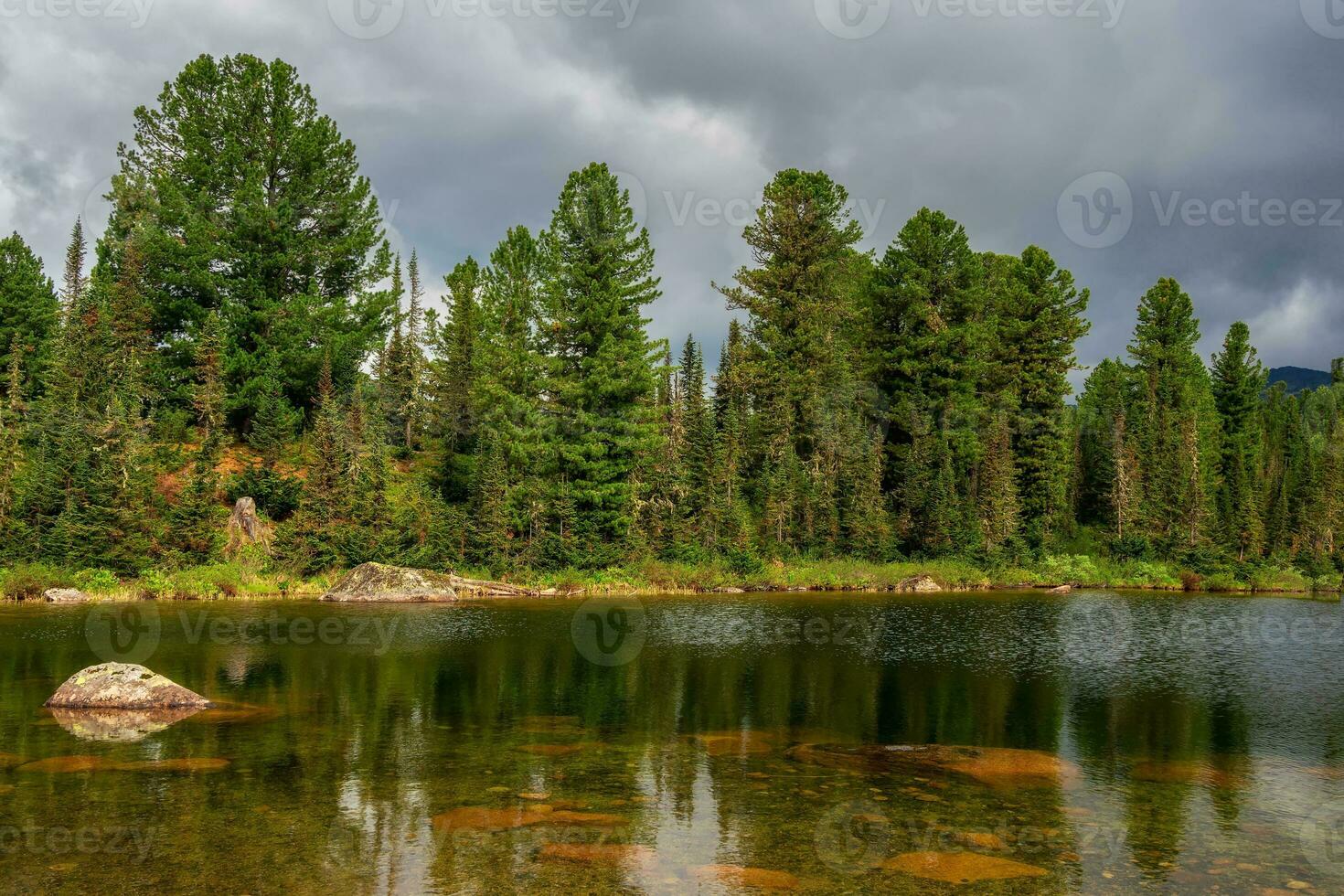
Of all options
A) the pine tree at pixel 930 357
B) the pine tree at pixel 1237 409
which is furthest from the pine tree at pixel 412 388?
the pine tree at pixel 1237 409

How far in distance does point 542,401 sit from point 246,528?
17.0 metres

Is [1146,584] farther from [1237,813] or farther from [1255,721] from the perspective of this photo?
[1237,813]

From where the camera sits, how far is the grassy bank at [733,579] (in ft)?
121

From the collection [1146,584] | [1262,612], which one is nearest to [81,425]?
[1262,612]

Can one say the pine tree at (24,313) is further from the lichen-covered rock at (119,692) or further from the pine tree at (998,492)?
the pine tree at (998,492)

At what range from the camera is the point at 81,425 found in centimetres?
4031

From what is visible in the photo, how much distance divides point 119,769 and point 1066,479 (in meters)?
64.5

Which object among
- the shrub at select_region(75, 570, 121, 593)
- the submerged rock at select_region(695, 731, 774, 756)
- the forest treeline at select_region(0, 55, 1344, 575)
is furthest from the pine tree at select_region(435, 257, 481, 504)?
the submerged rock at select_region(695, 731, 774, 756)

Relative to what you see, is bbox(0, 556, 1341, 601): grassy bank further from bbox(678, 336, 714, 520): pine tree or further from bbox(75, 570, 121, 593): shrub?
bbox(678, 336, 714, 520): pine tree

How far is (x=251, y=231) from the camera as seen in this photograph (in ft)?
160

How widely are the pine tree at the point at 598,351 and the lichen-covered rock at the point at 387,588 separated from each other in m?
9.09

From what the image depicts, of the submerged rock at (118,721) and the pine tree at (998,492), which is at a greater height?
the pine tree at (998,492)

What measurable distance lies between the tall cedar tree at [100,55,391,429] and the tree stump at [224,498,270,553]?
7.47 meters

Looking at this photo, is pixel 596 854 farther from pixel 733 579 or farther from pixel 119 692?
pixel 733 579
